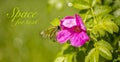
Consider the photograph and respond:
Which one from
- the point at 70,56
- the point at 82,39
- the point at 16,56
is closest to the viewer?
the point at 82,39

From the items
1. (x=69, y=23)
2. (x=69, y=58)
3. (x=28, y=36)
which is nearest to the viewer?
(x=69, y=23)

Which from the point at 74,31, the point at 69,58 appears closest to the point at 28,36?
the point at 69,58

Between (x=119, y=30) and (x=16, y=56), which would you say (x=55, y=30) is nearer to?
(x=119, y=30)

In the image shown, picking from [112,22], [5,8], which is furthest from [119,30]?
[5,8]

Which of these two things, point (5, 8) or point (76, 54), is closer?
point (76, 54)

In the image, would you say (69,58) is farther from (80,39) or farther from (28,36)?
(28,36)
